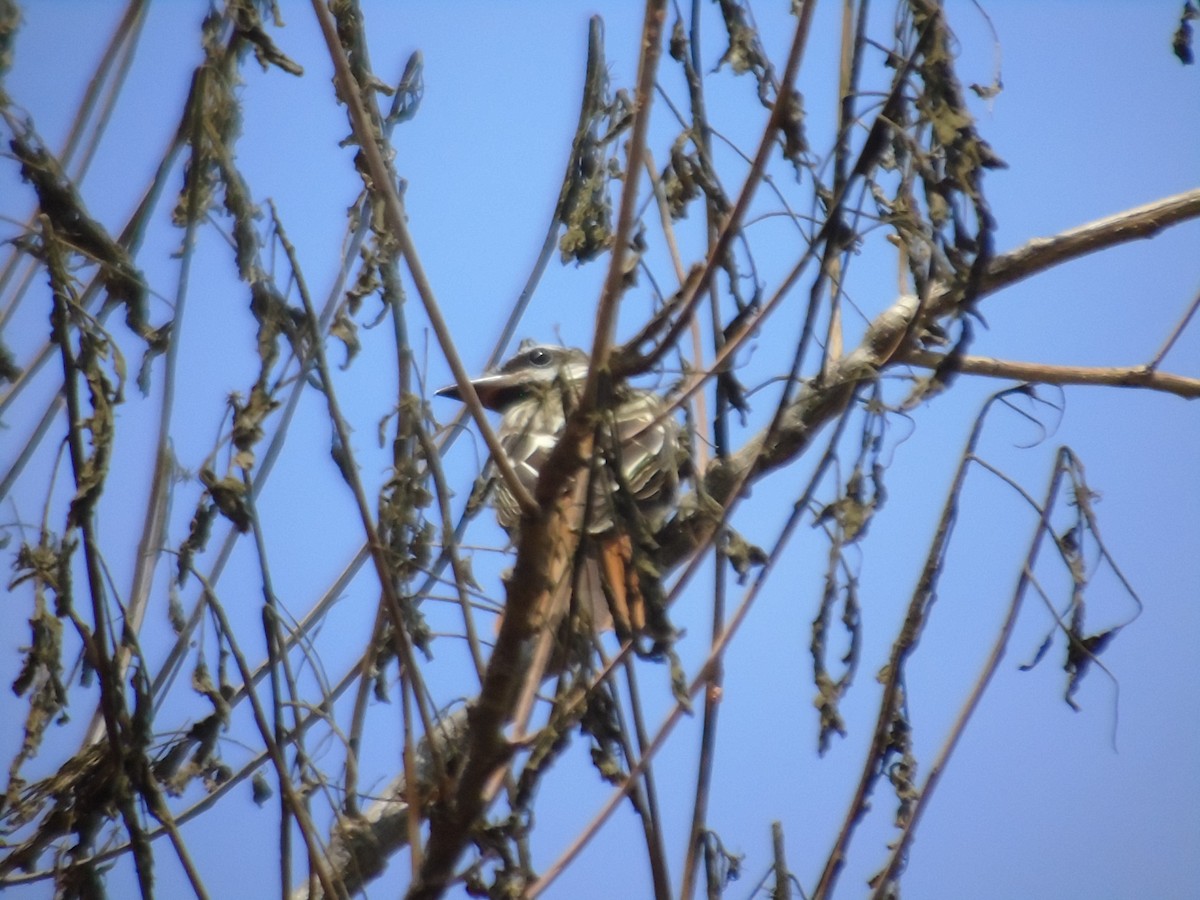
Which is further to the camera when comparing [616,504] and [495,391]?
[495,391]

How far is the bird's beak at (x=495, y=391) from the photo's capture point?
5060 mm

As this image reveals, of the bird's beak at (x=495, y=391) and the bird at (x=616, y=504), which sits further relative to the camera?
the bird's beak at (x=495, y=391)

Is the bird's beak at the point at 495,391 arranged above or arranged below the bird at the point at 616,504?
above

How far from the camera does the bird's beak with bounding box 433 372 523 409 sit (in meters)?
5.06

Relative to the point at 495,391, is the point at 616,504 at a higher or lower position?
lower

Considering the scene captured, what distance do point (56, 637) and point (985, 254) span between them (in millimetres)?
1662

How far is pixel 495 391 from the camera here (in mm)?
5539

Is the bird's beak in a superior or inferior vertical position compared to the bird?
superior

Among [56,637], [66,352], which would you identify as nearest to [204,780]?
[56,637]

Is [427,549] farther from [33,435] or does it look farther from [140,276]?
[33,435]

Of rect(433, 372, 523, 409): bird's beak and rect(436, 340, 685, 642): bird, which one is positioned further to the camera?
rect(433, 372, 523, 409): bird's beak

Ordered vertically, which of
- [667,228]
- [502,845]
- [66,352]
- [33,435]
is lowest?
[502,845]

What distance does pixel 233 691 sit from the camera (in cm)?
233

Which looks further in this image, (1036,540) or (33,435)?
(33,435)
